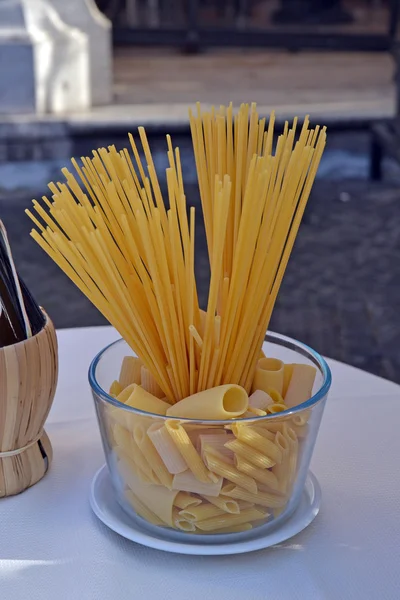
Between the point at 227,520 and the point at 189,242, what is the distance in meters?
0.15

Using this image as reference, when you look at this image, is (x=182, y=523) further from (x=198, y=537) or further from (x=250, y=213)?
(x=250, y=213)

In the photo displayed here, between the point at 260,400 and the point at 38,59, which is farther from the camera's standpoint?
the point at 38,59

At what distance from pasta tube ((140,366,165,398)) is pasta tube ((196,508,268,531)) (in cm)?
8

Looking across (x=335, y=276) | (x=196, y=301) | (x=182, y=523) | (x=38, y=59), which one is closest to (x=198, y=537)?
(x=182, y=523)

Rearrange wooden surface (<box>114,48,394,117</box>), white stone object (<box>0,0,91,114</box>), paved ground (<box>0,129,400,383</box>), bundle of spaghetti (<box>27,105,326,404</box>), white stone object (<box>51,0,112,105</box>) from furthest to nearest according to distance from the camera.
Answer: wooden surface (<box>114,48,394,117</box>) < white stone object (<box>51,0,112,105</box>) < white stone object (<box>0,0,91,114</box>) < paved ground (<box>0,129,400,383</box>) < bundle of spaghetti (<box>27,105,326,404</box>)

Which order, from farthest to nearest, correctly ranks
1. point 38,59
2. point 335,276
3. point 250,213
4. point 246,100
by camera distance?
1. point 246,100
2. point 38,59
3. point 335,276
4. point 250,213

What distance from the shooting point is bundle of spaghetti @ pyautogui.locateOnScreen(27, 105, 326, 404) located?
42cm

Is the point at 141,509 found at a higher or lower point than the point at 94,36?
higher

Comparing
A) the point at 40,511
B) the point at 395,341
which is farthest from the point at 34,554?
the point at 395,341

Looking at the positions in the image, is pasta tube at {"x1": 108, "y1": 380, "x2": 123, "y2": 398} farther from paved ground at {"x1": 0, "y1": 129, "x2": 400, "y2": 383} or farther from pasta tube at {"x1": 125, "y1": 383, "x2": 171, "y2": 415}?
paved ground at {"x1": 0, "y1": 129, "x2": 400, "y2": 383}

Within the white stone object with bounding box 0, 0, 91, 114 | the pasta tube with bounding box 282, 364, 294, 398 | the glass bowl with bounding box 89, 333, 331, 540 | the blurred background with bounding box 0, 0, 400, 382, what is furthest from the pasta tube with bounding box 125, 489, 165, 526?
the white stone object with bounding box 0, 0, 91, 114

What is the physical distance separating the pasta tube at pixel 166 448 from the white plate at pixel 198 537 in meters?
0.05

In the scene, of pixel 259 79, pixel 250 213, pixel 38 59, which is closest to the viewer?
pixel 250 213

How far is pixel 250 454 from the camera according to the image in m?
0.43
